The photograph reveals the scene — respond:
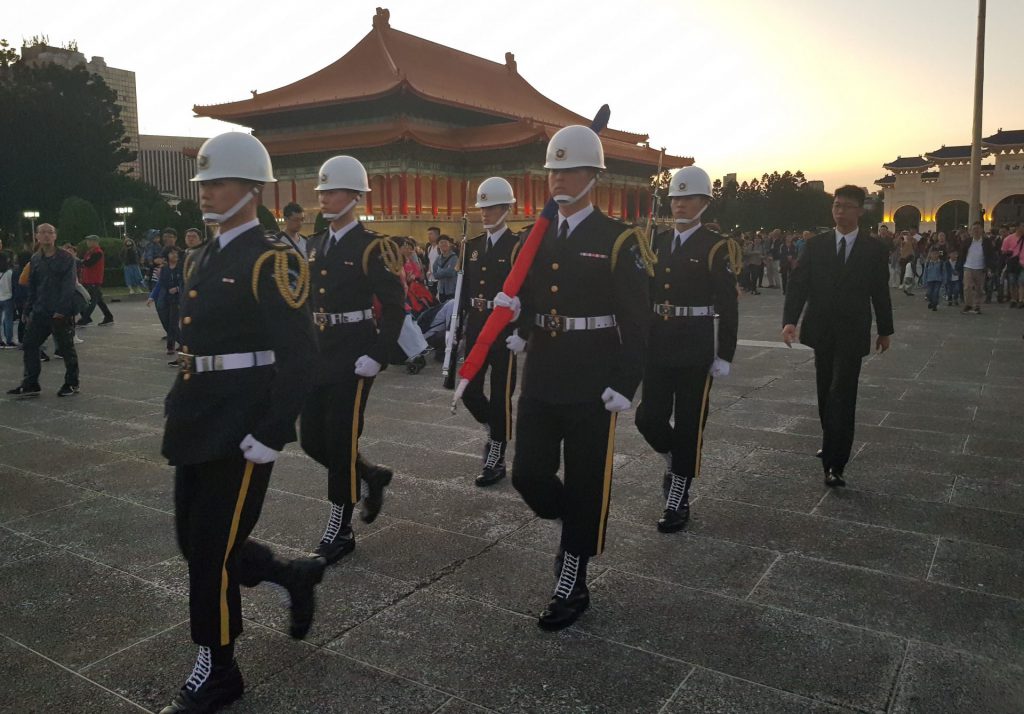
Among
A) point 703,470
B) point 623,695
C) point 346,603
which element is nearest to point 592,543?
point 623,695

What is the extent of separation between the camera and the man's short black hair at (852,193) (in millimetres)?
4755

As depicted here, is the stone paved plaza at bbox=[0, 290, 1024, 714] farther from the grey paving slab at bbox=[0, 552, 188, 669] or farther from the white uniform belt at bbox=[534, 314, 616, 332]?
the white uniform belt at bbox=[534, 314, 616, 332]

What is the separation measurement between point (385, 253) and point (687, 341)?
64.7 inches

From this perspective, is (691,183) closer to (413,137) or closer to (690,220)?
(690,220)

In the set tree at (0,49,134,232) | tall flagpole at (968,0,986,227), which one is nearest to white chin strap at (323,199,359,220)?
tall flagpole at (968,0,986,227)

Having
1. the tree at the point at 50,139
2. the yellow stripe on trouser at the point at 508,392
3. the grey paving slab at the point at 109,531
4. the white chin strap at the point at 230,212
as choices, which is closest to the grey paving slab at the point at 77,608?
the grey paving slab at the point at 109,531

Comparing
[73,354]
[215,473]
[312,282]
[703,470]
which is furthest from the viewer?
Result: [73,354]

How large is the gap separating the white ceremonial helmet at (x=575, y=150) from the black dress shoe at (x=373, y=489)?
1.81m

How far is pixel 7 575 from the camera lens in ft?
12.2

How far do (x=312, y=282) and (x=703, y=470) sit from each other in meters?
2.83

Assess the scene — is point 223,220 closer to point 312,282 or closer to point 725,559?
point 312,282

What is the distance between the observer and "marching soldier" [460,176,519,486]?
5207mm

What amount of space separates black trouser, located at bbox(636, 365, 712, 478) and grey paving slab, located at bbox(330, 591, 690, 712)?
1438mm

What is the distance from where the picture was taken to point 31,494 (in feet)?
16.1
